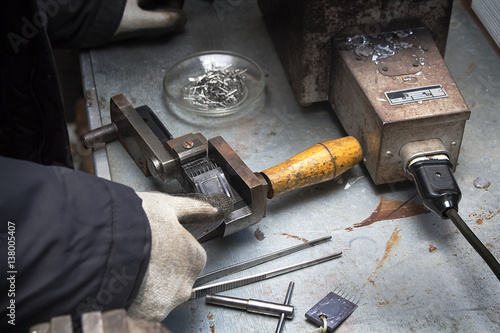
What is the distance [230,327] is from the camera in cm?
96

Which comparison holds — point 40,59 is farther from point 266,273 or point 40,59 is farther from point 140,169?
point 266,273

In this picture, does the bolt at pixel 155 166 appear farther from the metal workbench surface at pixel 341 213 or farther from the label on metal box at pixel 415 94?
the label on metal box at pixel 415 94

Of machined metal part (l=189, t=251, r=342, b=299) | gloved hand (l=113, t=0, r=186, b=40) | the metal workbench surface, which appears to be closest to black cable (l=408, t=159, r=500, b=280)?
the metal workbench surface

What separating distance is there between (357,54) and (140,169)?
1.91 feet

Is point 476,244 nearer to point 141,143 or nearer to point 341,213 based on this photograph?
point 341,213

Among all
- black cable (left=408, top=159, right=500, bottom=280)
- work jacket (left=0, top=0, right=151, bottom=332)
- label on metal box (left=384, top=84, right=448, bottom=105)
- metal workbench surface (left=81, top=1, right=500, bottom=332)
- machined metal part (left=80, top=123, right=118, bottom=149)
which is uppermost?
work jacket (left=0, top=0, right=151, bottom=332)

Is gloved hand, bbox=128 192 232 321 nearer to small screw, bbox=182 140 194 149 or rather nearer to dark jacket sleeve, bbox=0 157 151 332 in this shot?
dark jacket sleeve, bbox=0 157 151 332

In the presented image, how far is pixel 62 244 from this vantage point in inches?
29.3

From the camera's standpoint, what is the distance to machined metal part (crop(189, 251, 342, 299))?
3.26 feet

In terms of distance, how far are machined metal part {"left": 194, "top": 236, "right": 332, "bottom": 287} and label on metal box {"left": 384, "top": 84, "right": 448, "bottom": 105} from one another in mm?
329

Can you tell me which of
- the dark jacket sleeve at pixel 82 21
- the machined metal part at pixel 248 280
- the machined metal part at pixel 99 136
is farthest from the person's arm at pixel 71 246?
the dark jacket sleeve at pixel 82 21

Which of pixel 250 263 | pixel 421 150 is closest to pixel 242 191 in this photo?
pixel 250 263

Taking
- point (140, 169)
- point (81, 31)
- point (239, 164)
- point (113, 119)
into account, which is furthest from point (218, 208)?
point (81, 31)

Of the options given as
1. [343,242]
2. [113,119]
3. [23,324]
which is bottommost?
[343,242]
